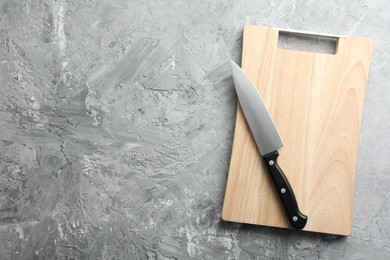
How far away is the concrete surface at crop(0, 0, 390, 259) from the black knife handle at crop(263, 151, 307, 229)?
0.06m

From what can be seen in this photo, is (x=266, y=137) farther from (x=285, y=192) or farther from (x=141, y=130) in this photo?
(x=141, y=130)

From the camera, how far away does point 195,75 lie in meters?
1.25

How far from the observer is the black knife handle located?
46.4 inches

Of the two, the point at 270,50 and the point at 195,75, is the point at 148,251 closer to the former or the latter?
the point at 195,75

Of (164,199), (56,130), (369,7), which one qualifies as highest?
(369,7)

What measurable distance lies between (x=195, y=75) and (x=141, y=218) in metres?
0.34

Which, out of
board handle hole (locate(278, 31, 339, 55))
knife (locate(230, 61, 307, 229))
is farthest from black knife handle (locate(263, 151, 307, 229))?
board handle hole (locate(278, 31, 339, 55))

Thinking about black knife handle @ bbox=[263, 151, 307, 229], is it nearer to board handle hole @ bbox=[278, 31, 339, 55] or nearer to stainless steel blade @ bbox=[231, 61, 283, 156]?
stainless steel blade @ bbox=[231, 61, 283, 156]

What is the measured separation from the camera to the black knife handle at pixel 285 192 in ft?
3.87

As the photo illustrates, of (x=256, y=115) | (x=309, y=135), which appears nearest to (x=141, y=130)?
(x=256, y=115)

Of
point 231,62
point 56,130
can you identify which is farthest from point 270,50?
point 56,130

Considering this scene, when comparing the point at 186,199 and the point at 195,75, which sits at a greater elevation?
the point at 195,75

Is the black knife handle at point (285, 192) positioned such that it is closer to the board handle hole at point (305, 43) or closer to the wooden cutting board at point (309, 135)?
the wooden cutting board at point (309, 135)

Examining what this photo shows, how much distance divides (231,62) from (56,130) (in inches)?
16.8
